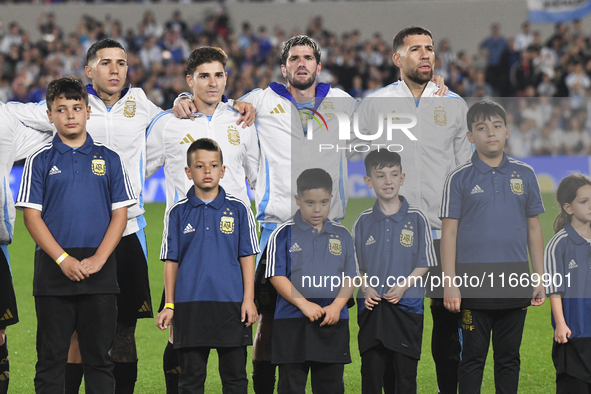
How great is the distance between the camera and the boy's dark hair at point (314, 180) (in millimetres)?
4148

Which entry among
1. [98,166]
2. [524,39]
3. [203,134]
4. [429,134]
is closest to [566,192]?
[429,134]

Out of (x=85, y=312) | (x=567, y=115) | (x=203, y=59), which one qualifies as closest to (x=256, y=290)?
(x=85, y=312)

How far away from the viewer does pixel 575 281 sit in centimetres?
402

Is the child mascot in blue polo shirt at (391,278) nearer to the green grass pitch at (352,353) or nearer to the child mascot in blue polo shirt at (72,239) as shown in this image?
the green grass pitch at (352,353)

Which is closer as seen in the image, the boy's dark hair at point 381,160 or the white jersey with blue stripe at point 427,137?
the boy's dark hair at point 381,160

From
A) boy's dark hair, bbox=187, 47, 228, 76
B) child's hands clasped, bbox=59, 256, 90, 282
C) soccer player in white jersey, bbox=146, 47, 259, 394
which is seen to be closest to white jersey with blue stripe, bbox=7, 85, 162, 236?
soccer player in white jersey, bbox=146, 47, 259, 394

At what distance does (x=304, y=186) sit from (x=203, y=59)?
1.10 m

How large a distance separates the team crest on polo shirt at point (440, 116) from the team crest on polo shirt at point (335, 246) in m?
1.06

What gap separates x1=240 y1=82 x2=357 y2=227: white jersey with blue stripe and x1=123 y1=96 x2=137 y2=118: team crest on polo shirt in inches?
33.6

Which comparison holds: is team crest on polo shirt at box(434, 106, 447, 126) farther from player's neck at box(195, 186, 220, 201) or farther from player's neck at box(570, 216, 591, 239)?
player's neck at box(195, 186, 220, 201)

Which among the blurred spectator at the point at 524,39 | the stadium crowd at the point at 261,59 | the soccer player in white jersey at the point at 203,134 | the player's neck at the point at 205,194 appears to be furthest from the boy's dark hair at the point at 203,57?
the blurred spectator at the point at 524,39

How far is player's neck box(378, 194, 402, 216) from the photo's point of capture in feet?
13.7

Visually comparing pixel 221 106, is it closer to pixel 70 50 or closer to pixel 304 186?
pixel 304 186

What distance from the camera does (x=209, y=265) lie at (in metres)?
3.94
